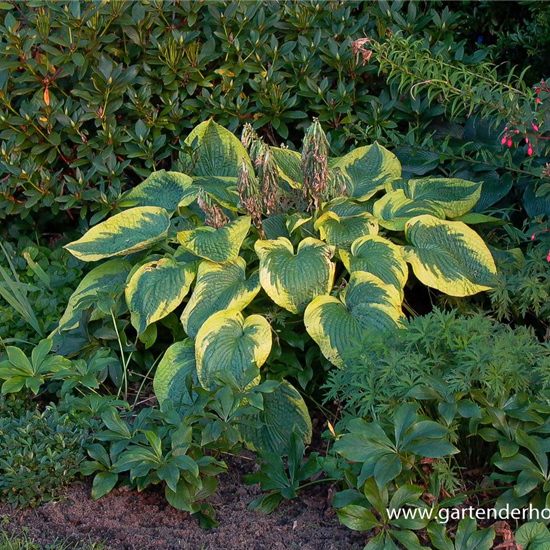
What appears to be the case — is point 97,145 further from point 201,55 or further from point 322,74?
point 322,74

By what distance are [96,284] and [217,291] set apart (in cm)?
67

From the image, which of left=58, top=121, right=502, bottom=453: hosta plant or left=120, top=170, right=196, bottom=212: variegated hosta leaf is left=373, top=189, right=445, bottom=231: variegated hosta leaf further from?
left=120, top=170, right=196, bottom=212: variegated hosta leaf

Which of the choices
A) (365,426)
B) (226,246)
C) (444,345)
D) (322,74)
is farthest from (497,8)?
(365,426)

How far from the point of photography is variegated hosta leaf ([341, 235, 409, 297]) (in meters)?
3.38

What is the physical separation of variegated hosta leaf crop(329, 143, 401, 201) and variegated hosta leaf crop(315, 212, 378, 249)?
0.24 metres

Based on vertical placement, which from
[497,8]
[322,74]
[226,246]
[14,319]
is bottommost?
[14,319]

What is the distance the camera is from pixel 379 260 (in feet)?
11.2

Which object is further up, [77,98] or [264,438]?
[77,98]

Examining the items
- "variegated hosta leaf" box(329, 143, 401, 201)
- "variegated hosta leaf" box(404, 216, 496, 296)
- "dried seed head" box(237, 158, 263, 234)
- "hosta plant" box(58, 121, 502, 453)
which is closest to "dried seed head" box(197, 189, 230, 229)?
"hosta plant" box(58, 121, 502, 453)

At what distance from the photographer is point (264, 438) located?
318cm

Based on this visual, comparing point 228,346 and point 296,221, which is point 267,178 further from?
point 228,346

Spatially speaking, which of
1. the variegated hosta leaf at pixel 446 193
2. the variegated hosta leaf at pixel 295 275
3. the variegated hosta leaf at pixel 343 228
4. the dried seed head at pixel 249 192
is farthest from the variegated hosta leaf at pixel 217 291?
the variegated hosta leaf at pixel 446 193

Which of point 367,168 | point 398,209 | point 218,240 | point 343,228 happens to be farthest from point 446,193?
point 218,240

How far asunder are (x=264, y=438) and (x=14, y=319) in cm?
146
